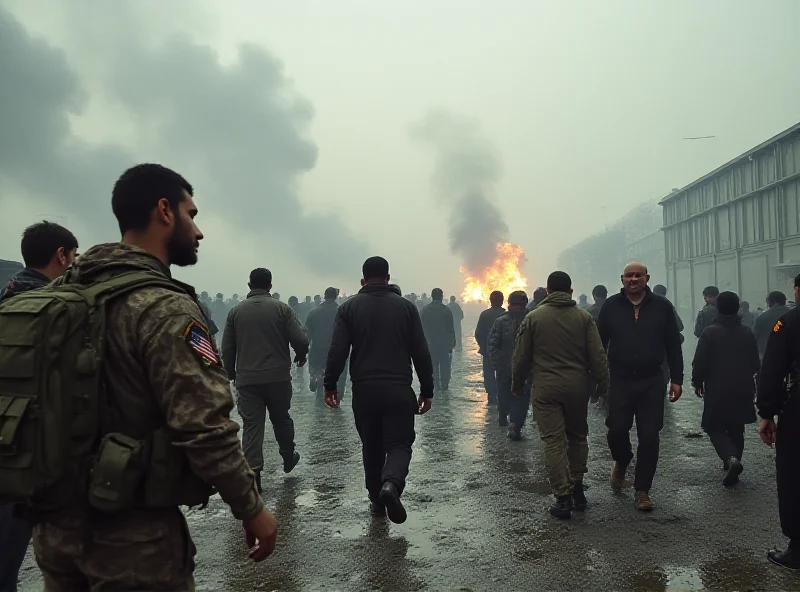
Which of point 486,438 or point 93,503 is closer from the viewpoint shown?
point 93,503

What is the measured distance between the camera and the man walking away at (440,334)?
12.7 meters

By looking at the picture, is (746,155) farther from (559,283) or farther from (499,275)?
(559,283)

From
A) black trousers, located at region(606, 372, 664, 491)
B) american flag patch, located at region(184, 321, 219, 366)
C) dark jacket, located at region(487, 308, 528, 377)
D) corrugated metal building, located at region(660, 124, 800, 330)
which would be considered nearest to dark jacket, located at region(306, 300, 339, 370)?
dark jacket, located at region(487, 308, 528, 377)

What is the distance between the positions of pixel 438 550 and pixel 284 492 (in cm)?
208

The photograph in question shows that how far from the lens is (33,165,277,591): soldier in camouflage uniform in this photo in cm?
180

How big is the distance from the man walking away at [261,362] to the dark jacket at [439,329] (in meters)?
6.72

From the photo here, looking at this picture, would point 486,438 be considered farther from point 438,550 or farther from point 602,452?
point 438,550

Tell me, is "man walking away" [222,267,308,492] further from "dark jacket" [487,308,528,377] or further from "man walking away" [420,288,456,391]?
"man walking away" [420,288,456,391]

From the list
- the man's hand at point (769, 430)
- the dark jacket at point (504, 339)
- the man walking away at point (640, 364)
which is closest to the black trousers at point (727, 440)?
the man walking away at point (640, 364)

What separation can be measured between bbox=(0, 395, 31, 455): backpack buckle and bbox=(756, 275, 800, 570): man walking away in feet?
13.8

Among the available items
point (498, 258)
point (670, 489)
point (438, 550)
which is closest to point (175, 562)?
point (438, 550)

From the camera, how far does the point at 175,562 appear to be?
188 cm

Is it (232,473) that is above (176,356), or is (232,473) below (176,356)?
below

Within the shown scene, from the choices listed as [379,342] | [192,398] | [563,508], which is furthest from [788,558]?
[192,398]
